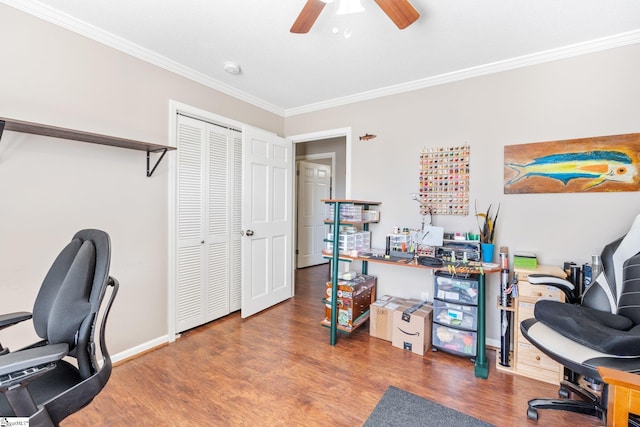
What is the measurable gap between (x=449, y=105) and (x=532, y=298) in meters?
1.88

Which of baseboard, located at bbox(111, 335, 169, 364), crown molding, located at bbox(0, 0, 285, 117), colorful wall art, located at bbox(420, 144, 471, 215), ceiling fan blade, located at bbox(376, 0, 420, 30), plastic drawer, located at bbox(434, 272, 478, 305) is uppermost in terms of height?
crown molding, located at bbox(0, 0, 285, 117)

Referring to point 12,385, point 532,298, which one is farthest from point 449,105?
point 12,385

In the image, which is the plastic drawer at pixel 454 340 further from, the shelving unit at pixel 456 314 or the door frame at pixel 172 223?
the door frame at pixel 172 223

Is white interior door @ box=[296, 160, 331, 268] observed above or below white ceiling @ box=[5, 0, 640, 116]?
below

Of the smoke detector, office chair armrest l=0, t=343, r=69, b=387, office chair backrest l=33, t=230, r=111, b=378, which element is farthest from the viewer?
the smoke detector

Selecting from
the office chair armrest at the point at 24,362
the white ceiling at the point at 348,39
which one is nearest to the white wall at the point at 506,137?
the white ceiling at the point at 348,39

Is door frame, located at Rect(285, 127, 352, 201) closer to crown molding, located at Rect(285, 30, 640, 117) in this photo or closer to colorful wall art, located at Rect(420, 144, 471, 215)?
crown molding, located at Rect(285, 30, 640, 117)

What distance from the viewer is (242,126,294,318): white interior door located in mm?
3123

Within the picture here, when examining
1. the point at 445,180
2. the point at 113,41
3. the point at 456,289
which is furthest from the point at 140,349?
the point at 445,180

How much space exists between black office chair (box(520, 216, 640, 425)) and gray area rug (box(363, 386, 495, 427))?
433 millimetres

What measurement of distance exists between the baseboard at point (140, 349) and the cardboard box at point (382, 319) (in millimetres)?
1957

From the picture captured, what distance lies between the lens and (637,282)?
65.1 inches

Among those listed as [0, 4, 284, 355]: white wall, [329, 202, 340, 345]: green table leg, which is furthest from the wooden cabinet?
[0, 4, 284, 355]: white wall

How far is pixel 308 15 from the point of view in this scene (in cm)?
160
